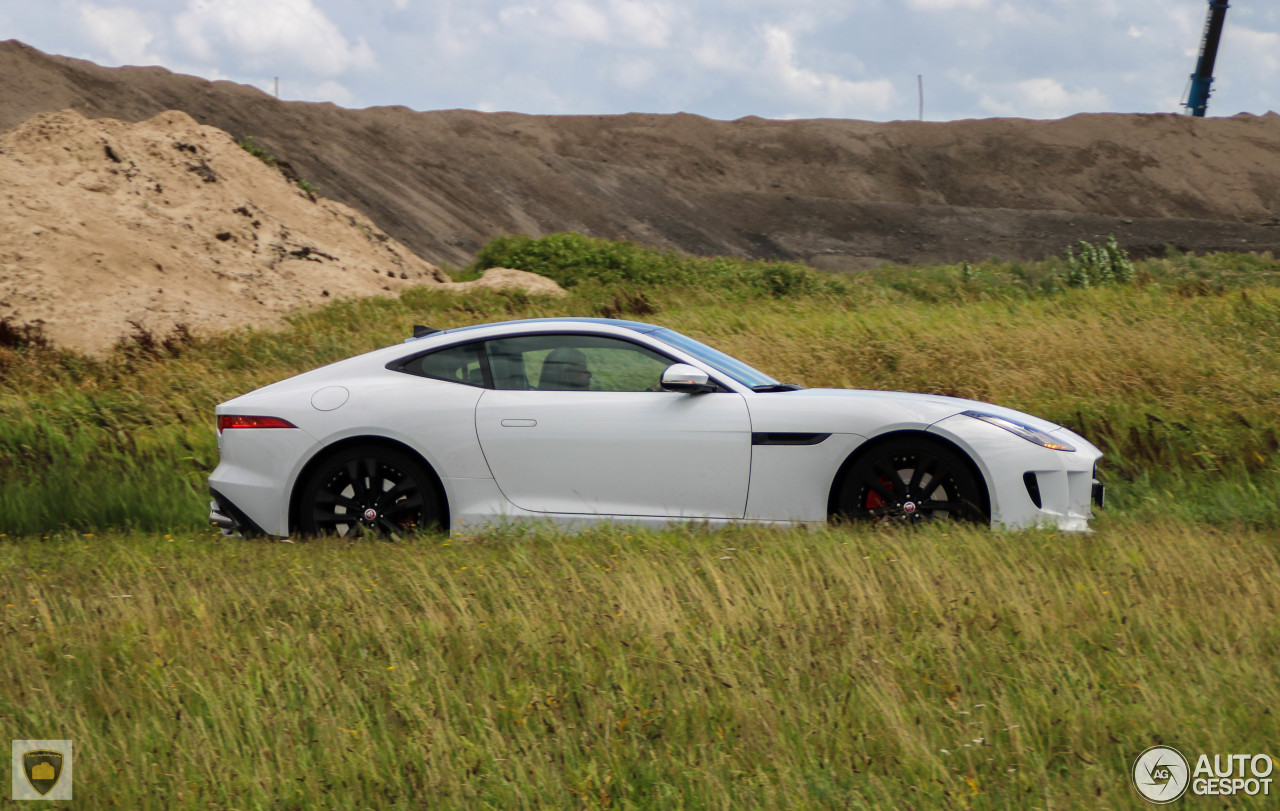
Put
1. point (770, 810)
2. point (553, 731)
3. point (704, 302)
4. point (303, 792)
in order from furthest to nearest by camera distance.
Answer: point (704, 302) → point (553, 731) → point (303, 792) → point (770, 810)

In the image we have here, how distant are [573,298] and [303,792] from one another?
1734cm

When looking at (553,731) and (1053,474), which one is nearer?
(553,731)

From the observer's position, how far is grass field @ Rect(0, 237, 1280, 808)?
314cm

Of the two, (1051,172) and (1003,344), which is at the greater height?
(1051,172)

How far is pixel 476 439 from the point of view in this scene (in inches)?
242

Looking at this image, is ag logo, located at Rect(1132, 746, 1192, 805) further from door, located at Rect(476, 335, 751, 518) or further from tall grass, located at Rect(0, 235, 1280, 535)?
tall grass, located at Rect(0, 235, 1280, 535)

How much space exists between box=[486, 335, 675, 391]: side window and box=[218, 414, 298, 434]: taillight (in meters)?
1.21

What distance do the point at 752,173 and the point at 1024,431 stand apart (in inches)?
2497

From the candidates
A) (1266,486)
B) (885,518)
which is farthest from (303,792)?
(1266,486)

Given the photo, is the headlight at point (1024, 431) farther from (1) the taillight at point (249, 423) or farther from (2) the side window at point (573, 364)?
(1) the taillight at point (249, 423)

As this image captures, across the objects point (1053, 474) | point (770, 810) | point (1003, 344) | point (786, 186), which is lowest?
point (770, 810)

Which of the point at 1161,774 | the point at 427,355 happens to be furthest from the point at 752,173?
the point at 1161,774

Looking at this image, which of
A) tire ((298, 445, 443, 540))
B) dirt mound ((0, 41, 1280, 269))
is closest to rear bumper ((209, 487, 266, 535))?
tire ((298, 445, 443, 540))

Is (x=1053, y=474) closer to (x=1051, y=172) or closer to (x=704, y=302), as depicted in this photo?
(x=704, y=302)
